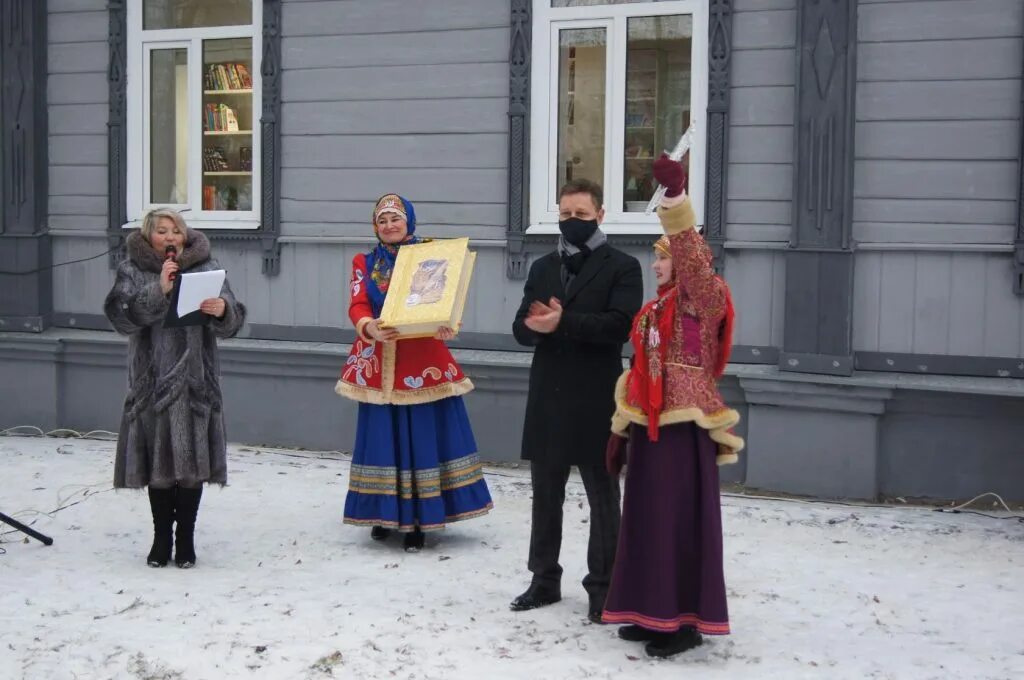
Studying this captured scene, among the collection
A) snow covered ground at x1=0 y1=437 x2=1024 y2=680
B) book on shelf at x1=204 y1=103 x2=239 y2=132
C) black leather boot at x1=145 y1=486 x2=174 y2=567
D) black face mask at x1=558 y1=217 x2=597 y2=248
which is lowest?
snow covered ground at x1=0 y1=437 x2=1024 y2=680

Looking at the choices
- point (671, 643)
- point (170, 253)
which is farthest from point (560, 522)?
point (170, 253)

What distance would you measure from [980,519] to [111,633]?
462cm

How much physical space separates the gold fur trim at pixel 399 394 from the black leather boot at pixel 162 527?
94 cm

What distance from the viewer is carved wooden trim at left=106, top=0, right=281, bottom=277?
902 centimetres

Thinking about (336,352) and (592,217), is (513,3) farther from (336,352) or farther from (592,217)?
(592,217)

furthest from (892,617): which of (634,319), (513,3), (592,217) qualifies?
(513,3)

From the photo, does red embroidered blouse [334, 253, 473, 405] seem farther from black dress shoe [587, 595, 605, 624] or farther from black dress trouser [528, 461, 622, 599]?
black dress shoe [587, 595, 605, 624]

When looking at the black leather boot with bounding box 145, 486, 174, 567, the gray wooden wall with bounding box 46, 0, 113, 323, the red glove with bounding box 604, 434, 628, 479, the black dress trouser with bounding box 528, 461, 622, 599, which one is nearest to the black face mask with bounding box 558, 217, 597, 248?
the red glove with bounding box 604, 434, 628, 479

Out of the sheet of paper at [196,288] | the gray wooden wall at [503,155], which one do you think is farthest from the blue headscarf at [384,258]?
the gray wooden wall at [503,155]

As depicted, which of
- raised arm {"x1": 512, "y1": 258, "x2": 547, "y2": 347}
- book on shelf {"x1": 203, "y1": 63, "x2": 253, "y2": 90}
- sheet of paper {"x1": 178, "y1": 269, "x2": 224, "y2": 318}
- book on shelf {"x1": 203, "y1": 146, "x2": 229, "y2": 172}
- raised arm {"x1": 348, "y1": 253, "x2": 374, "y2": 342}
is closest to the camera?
raised arm {"x1": 512, "y1": 258, "x2": 547, "y2": 347}

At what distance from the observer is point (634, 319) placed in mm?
5027

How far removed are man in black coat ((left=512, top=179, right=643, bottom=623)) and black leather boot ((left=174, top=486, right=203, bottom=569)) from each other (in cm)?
172

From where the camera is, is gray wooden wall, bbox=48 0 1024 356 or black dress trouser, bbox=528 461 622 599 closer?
black dress trouser, bbox=528 461 622 599

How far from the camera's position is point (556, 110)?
8.46 m
